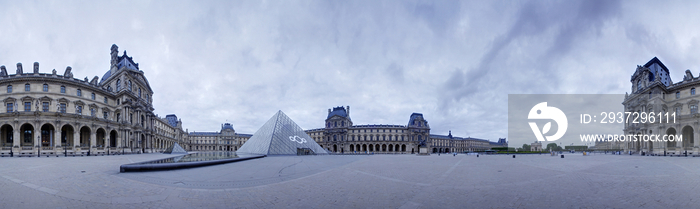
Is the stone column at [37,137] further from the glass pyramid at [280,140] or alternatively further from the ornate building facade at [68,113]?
the glass pyramid at [280,140]

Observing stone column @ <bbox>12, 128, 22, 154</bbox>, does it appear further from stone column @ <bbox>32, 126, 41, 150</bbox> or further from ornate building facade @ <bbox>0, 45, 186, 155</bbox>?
stone column @ <bbox>32, 126, 41, 150</bbox>

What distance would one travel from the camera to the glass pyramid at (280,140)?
37.8 m

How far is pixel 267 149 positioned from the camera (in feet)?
120

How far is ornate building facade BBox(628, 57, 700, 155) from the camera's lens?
40906mm

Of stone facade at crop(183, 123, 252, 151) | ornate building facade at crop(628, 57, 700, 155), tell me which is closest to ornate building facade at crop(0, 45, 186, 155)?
stone facade at crop(183, 123, 252, 151)

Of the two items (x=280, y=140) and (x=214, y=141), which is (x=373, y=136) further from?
(x=214, y=141)

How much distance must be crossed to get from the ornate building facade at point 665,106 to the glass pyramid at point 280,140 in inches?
2027

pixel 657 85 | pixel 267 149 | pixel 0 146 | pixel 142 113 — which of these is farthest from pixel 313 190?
pixel 657 85

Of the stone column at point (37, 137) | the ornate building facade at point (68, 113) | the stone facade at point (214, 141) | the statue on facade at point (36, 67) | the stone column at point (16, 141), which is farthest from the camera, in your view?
the stone facade at point (214, 141)

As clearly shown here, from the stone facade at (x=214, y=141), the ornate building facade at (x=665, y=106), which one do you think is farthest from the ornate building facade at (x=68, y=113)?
the ornate building facade at (x=665, y=106)

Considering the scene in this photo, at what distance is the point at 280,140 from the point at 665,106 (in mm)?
58383

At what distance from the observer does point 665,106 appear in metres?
44.6

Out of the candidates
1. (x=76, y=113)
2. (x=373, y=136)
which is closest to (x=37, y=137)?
(x=76, y=113)

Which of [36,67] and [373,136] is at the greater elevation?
[36,67]
